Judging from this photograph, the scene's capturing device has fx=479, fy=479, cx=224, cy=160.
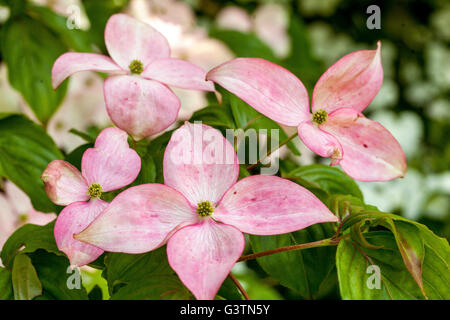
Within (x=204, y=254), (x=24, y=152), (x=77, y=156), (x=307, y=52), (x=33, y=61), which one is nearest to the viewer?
(x=204, y=254)

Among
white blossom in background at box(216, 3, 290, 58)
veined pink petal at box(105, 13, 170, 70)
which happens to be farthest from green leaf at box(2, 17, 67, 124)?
white blossom in background at box(216, 3, 290, 58)

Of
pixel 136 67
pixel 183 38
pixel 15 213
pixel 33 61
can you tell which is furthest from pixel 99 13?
pixel 136 67


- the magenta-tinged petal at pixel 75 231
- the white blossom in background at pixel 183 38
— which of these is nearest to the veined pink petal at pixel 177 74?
the magenta-tinged petal at pixel 75 231

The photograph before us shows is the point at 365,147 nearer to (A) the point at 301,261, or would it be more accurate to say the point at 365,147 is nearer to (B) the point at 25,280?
(A) the point at 301,261

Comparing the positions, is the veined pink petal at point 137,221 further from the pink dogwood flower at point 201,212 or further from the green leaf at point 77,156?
the green leaf at point 77,156

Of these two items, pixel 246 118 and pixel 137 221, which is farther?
pixel 246 118

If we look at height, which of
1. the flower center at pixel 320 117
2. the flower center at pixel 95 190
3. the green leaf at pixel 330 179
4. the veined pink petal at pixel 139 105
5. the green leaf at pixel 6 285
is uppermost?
the veined pink petal at pixel 139 105
